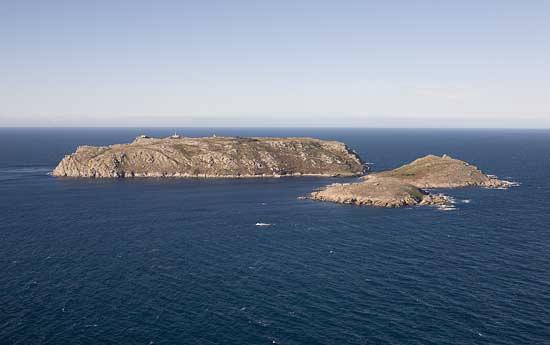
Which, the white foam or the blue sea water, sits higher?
the white foam

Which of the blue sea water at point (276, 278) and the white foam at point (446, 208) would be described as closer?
the blue sea water at point (276, 278)

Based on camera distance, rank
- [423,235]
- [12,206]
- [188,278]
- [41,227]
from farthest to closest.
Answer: [12,206]
[41,227]
[423,235]
[188,278]

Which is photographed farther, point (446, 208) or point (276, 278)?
point (446, 208)

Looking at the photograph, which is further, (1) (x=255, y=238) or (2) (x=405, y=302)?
(1) (x=255, y=238)

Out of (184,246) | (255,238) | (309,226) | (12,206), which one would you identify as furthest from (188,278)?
(12,206)

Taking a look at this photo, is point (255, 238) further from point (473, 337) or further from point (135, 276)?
point (473, 337)

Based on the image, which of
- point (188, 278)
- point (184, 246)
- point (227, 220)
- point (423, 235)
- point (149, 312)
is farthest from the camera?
point (227, 220)

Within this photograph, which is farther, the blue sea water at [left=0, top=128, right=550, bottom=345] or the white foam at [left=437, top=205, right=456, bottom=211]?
the white foam at [left=437, top=205, right=456, bottom=211]

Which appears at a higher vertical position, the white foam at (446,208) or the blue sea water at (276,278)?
the white foam at (446,208)
